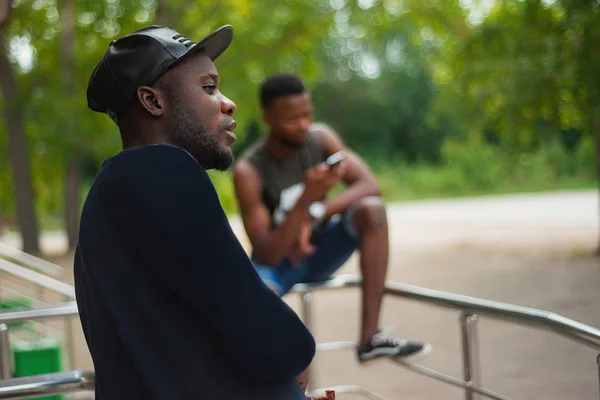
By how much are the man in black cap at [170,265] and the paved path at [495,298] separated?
1.49 m

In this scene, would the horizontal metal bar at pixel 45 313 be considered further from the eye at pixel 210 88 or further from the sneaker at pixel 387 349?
the eye at pixel 210 88

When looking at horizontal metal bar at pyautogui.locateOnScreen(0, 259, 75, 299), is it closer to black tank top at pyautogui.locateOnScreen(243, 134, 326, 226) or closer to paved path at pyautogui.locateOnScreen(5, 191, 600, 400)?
black tank top at pyautogui.locateOnScreen(243, 134, 326, 226)

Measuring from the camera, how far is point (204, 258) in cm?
120

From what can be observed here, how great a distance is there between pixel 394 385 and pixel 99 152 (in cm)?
1130

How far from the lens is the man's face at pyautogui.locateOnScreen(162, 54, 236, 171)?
1.35 m

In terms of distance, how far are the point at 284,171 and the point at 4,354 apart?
131 cm

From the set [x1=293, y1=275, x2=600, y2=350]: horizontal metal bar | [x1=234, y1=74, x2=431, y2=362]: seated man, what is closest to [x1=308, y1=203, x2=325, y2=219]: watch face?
[x1=234, y1=74, x2=431, y2=362]: seated man

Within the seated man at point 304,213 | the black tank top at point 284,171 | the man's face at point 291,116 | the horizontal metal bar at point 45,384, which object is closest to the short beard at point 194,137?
the horizontal metal bar at point 45,384

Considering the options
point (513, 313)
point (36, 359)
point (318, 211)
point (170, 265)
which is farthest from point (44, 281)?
point (170, 265)

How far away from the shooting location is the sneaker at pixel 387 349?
304cm

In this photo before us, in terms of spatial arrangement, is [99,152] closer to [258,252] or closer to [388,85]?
[258,252]

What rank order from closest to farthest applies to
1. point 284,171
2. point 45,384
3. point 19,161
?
point 45,384, point 284,171, point 19,161

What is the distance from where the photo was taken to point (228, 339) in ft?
4.03

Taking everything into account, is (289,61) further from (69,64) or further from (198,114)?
(198,114)
